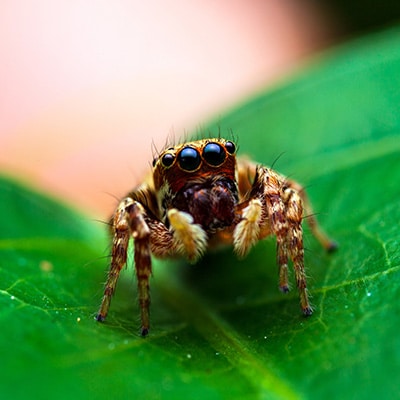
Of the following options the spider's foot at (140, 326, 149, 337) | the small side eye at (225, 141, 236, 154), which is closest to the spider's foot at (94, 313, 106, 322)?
the spider's foot at (140, 326, 149, 337)

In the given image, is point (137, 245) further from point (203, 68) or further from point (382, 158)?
point (203, 68)

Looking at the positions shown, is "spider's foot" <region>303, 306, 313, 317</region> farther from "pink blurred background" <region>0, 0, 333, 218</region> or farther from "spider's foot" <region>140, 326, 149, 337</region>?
"pink blurred background" <region>0, 0, 333, 218</region>

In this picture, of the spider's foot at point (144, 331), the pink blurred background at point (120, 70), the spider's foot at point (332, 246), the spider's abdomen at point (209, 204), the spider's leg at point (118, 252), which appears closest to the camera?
the spider's foot at point (144, 331)

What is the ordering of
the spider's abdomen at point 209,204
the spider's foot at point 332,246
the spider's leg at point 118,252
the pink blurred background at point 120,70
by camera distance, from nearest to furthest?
the spider's leg at point 118,252
the spider's abdomen at point 209,204
the spider's foot at point 332,246
the pink blurred background at point 120,70

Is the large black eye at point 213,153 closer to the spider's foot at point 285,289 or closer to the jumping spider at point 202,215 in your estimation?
the jumping spider at point 202,215

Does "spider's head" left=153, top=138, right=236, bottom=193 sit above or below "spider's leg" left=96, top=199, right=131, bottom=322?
above

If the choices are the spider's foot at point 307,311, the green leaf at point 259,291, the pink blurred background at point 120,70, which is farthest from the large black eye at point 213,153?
the pink blurred background at point 120,70
